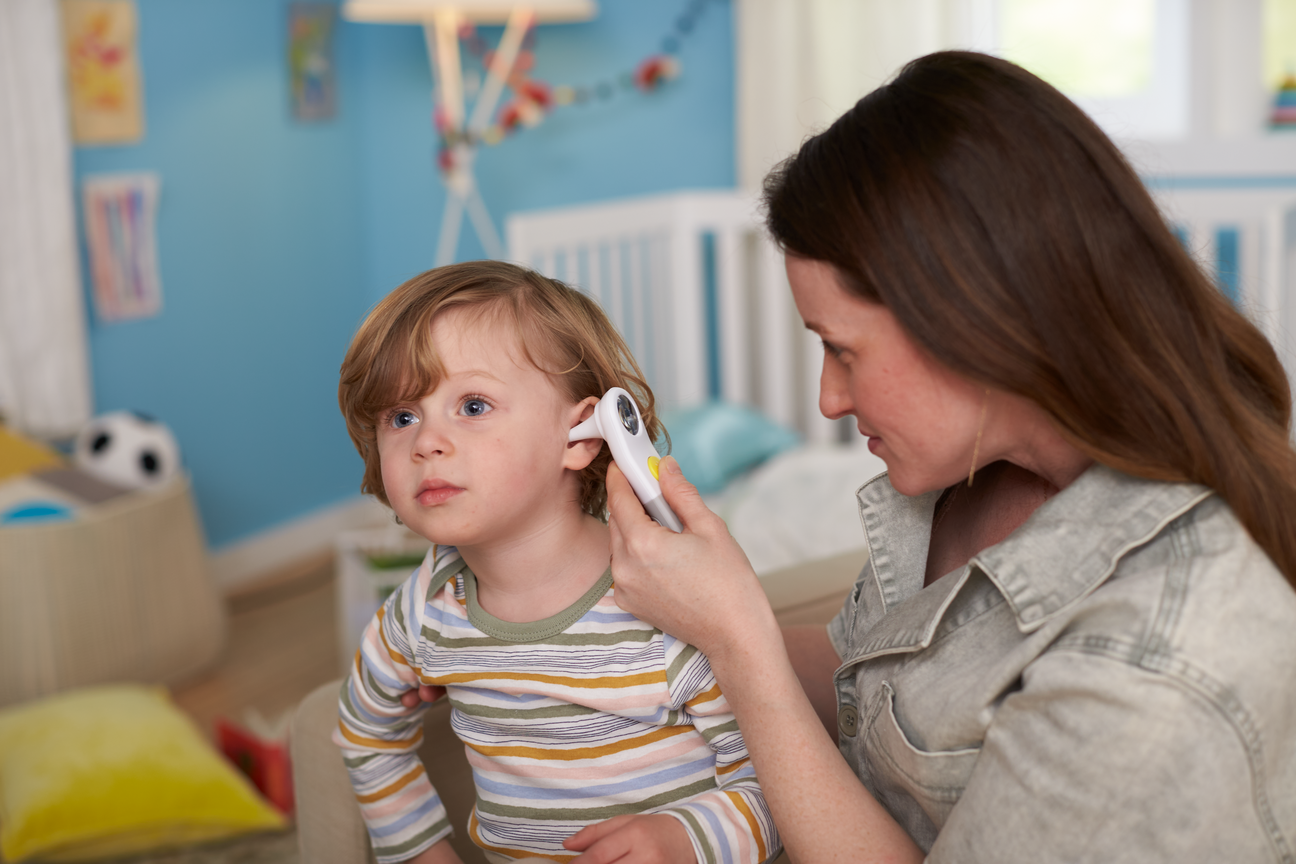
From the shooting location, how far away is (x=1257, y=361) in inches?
31.9

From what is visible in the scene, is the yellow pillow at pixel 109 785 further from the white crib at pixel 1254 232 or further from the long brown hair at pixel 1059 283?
the white crib at pixel 1254 232

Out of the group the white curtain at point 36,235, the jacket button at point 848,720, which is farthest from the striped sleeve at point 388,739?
the white curtain at point 36,235

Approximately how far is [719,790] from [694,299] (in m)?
2.31

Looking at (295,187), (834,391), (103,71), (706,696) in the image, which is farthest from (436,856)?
(295,187)

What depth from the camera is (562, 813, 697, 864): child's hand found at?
85 cm

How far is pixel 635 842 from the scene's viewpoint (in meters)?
0.85

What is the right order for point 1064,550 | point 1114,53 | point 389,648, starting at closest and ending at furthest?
point 1064,550, point 389,648, point 1114,53

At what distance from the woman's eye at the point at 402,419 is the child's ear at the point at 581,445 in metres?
0.13

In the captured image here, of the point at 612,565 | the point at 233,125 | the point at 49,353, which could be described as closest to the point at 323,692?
the point at 612,565

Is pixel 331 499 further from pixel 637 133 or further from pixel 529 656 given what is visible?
pixel 529 656

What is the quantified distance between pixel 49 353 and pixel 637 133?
1710mm

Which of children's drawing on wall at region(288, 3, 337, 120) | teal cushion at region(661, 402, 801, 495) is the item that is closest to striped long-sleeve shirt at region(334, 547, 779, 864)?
teal cushion at region(661, 402, 801, 495)

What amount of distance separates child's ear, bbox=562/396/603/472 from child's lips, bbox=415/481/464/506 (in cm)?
11

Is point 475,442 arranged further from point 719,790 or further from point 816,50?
point 816,50
